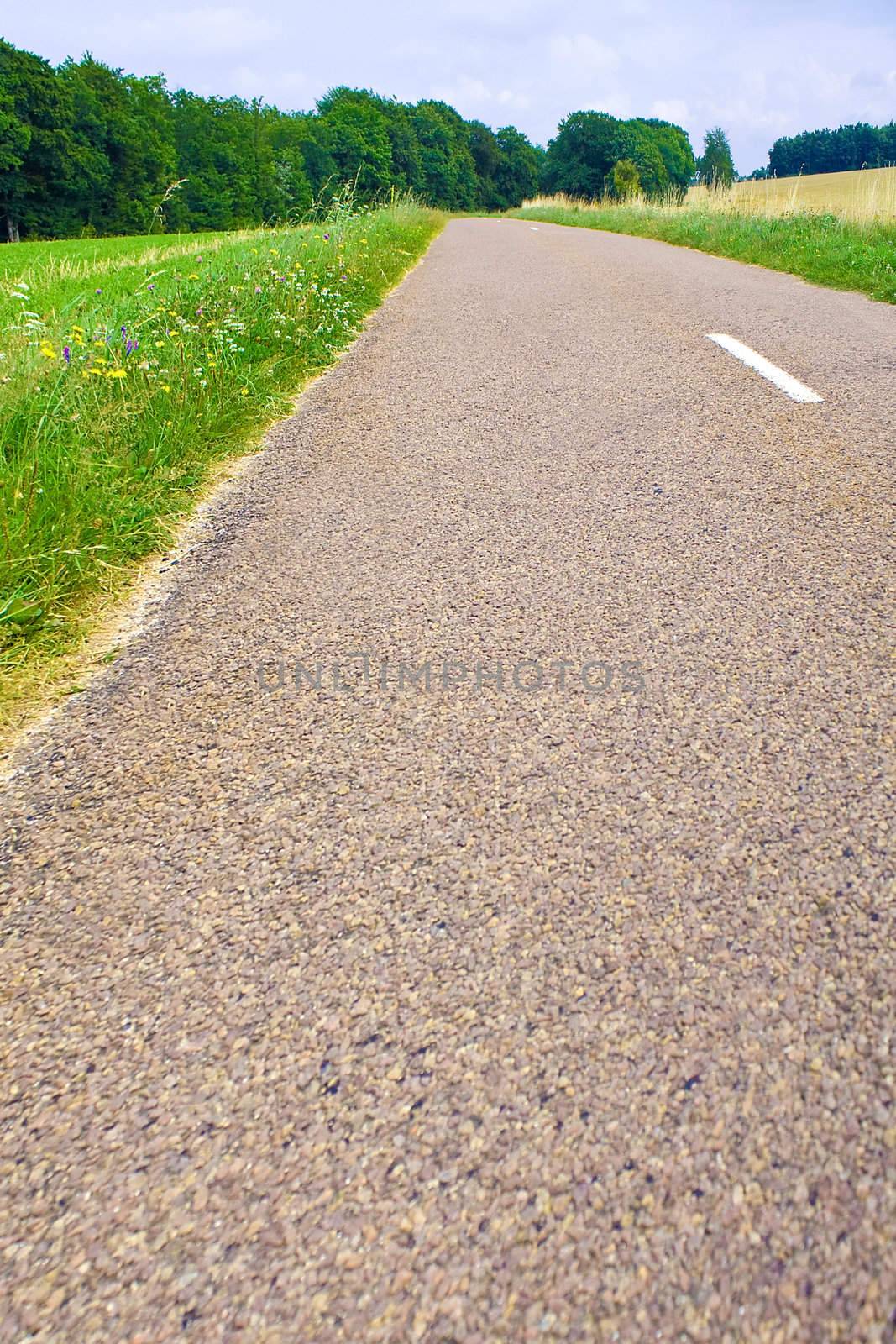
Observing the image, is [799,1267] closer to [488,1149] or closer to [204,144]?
[488,1149]

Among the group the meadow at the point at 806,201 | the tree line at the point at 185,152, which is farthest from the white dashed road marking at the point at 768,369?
the tree line at the point at 185,152

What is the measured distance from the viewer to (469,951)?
159 cm

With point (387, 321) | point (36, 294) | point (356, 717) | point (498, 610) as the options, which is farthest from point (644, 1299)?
point (36, 294)

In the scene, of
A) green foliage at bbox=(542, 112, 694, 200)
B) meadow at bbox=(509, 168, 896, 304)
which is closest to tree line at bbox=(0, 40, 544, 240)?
green foliage at bbox=(542, 112, 694, 200)

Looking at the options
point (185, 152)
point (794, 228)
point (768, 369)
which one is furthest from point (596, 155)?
point (768, 369)

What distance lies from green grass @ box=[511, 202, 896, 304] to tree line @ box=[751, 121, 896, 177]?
8089cm

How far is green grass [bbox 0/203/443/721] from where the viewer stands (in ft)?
9.62

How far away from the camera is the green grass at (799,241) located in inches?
378

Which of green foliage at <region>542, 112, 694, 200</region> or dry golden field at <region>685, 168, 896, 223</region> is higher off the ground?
green foliage at <region>542, 112, 694, 200</region>

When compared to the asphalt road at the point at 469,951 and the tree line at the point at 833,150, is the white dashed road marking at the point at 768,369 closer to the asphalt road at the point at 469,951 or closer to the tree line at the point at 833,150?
the asphalt road at the point at 469,951

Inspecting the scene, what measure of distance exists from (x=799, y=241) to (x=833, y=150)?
351 feet

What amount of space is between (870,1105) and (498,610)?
1.82 metres

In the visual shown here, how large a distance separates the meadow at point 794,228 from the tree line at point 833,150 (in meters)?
78.2

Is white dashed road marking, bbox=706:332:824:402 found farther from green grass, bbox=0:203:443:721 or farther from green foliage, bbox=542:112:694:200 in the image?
green foliage, bbox=542:112:694:200
